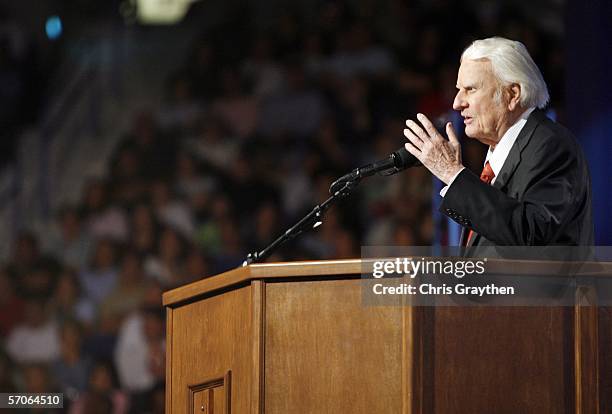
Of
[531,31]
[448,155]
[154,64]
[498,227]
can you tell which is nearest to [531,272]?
[498,227]

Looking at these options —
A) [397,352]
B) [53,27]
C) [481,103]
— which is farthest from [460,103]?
[53,27]

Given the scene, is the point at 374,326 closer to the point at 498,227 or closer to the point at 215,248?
the point at 498,227

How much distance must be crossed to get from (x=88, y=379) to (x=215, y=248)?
0.88m

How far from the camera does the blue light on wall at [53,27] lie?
21.9 feet

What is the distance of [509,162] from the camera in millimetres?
2266

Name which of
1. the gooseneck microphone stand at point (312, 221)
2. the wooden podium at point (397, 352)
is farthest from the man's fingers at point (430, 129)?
the wooden podium at point (397, 352)

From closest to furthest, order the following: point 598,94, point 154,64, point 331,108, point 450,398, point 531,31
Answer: point 450,398 < point 598,94 < point 531,31 < point 331,108 < point 154,64

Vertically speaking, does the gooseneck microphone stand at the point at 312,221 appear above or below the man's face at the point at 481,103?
below

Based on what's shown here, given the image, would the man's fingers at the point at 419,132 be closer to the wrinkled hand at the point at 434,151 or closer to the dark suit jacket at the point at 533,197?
the wrinkled hand at the point at 434,151

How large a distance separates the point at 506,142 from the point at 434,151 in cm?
27

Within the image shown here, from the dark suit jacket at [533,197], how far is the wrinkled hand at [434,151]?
0.10 feet

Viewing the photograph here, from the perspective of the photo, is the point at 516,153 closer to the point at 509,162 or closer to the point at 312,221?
the point at 509,162

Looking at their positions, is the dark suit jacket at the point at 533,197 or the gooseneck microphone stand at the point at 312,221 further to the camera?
the gooseneck microphone stand at the point at 312,221

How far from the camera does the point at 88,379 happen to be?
5.22 m
